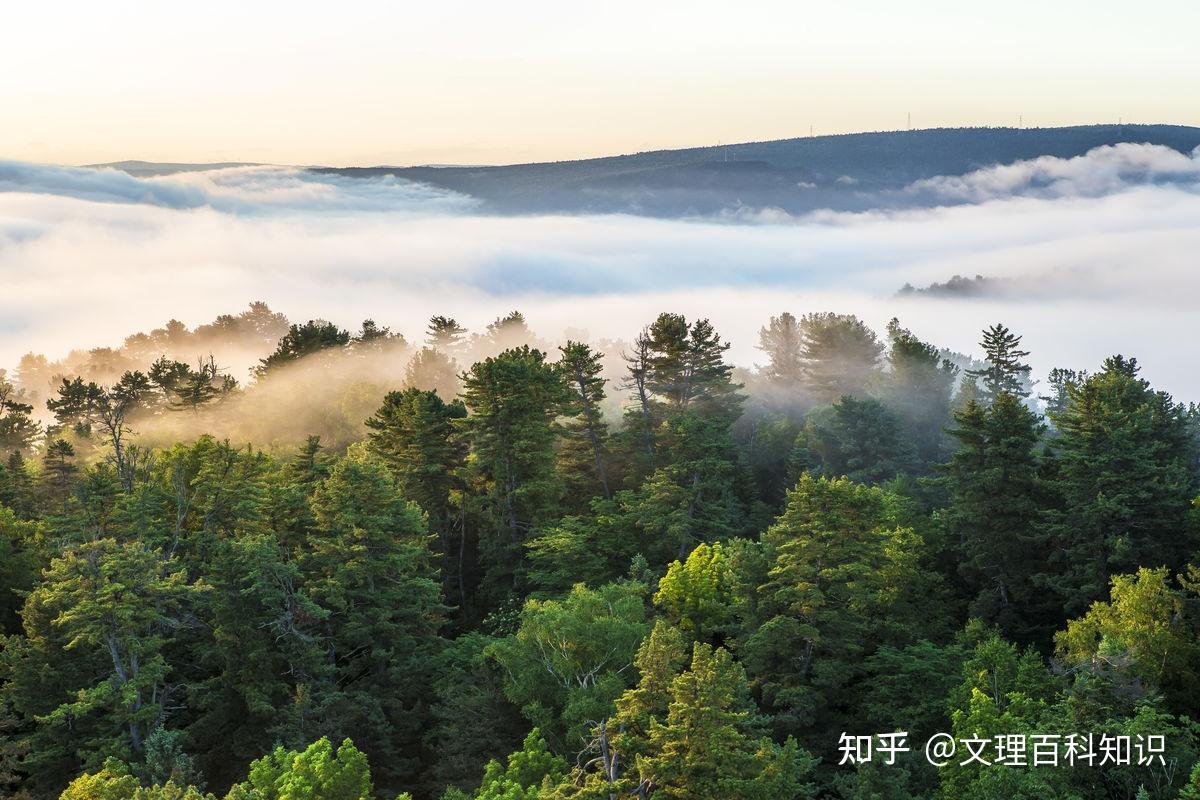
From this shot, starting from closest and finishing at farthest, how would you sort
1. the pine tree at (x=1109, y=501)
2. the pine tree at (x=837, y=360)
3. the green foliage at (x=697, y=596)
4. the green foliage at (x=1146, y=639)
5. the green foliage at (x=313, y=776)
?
the green foliage at (x=313, y=776), the green foliage at (x=1146, y=639), the green foliage at (x=697, y=596), the pine tree at (x=1109, y=501), the pine tree at (x=837, y=360)

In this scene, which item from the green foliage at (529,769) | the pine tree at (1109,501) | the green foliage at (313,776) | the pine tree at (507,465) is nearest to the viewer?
the green foliage at (313,776)

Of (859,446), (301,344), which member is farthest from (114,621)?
(301,344)

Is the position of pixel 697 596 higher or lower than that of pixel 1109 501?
lower

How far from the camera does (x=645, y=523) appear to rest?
69.4m

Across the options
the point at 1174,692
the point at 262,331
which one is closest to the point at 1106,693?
the point at 1174,692

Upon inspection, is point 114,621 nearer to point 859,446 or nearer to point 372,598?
point 372,598

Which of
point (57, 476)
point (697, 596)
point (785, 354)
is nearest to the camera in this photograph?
point (697, 596)

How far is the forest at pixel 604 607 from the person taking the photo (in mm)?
41562

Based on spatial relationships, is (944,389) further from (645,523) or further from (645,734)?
(645,734)

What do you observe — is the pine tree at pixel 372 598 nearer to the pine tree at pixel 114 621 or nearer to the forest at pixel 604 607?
the forest at pixel 604 607

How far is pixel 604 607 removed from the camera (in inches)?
2040

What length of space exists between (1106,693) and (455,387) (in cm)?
8341

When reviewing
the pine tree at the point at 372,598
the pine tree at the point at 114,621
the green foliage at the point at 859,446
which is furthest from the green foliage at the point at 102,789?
the green foliage at the point at 859,446

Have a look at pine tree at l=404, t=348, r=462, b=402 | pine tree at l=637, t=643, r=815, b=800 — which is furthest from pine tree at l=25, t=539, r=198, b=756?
pine tree at l=404, t=348, r=462, b=402
